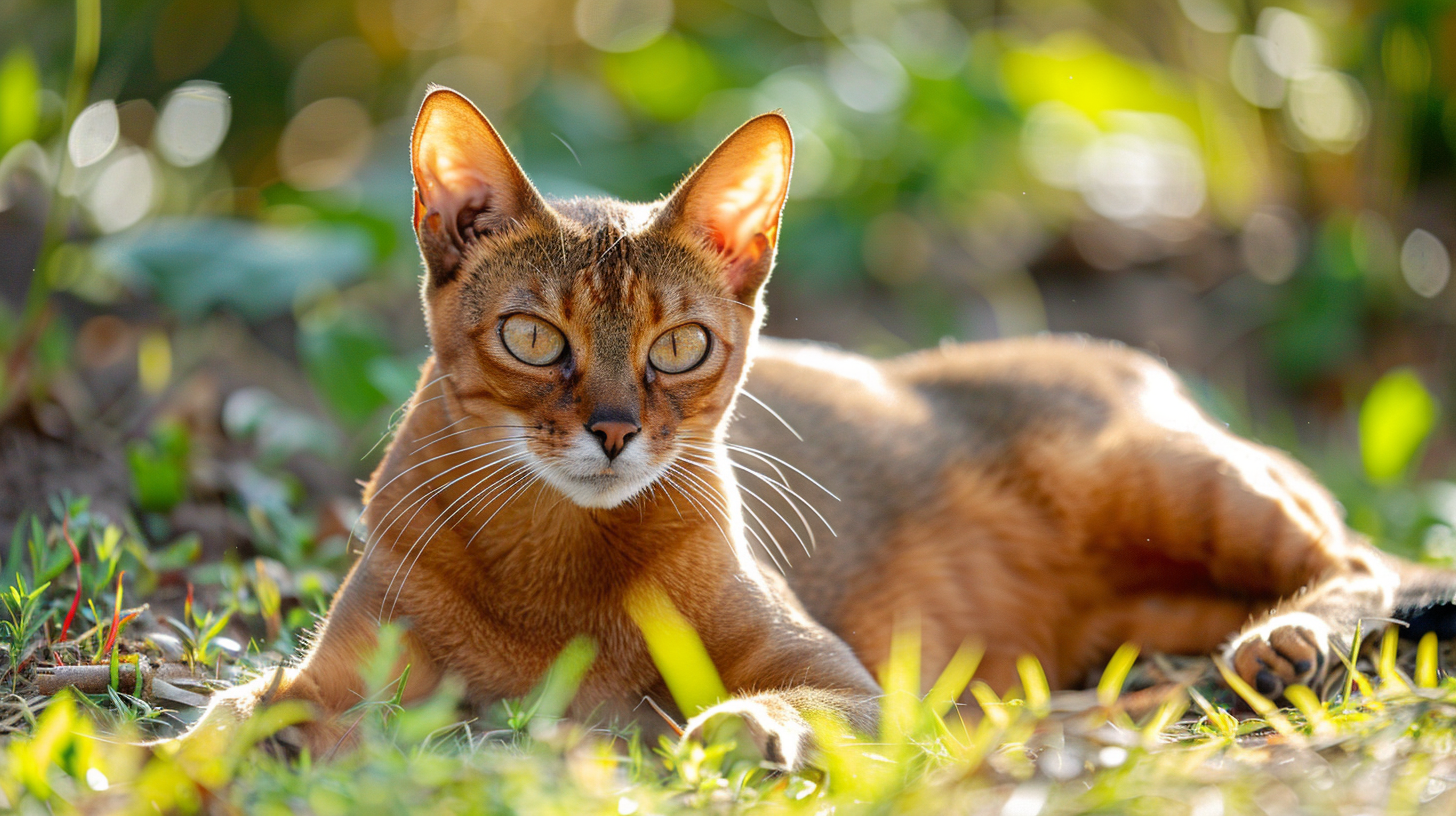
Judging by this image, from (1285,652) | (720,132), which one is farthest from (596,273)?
(720,132)

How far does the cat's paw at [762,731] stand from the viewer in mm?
1823

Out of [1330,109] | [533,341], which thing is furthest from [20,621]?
[1330,109]

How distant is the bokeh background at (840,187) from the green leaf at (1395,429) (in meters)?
0.01

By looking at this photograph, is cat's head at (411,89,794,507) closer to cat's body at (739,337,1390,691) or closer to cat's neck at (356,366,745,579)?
cat's neck at (356,366,745,579)

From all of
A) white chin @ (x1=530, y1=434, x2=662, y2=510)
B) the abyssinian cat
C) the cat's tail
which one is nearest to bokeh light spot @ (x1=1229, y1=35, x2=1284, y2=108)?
the abyssinian cat

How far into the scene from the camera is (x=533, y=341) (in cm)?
222

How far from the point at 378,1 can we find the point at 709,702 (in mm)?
5189

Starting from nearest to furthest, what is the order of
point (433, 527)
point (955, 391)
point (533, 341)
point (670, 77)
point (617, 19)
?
point (533, 341) → point (433, 527) → point (955, 391) → point (670, 77) → point (617, 19)

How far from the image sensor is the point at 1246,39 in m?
5.91

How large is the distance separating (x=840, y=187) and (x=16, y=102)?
11.3ft

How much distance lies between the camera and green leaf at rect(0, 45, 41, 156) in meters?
3.42

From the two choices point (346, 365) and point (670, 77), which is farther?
point (670, 77)

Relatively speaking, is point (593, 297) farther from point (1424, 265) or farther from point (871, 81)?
point (1424, 265)

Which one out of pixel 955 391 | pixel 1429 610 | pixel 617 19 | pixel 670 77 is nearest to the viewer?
pixel 1429 610
